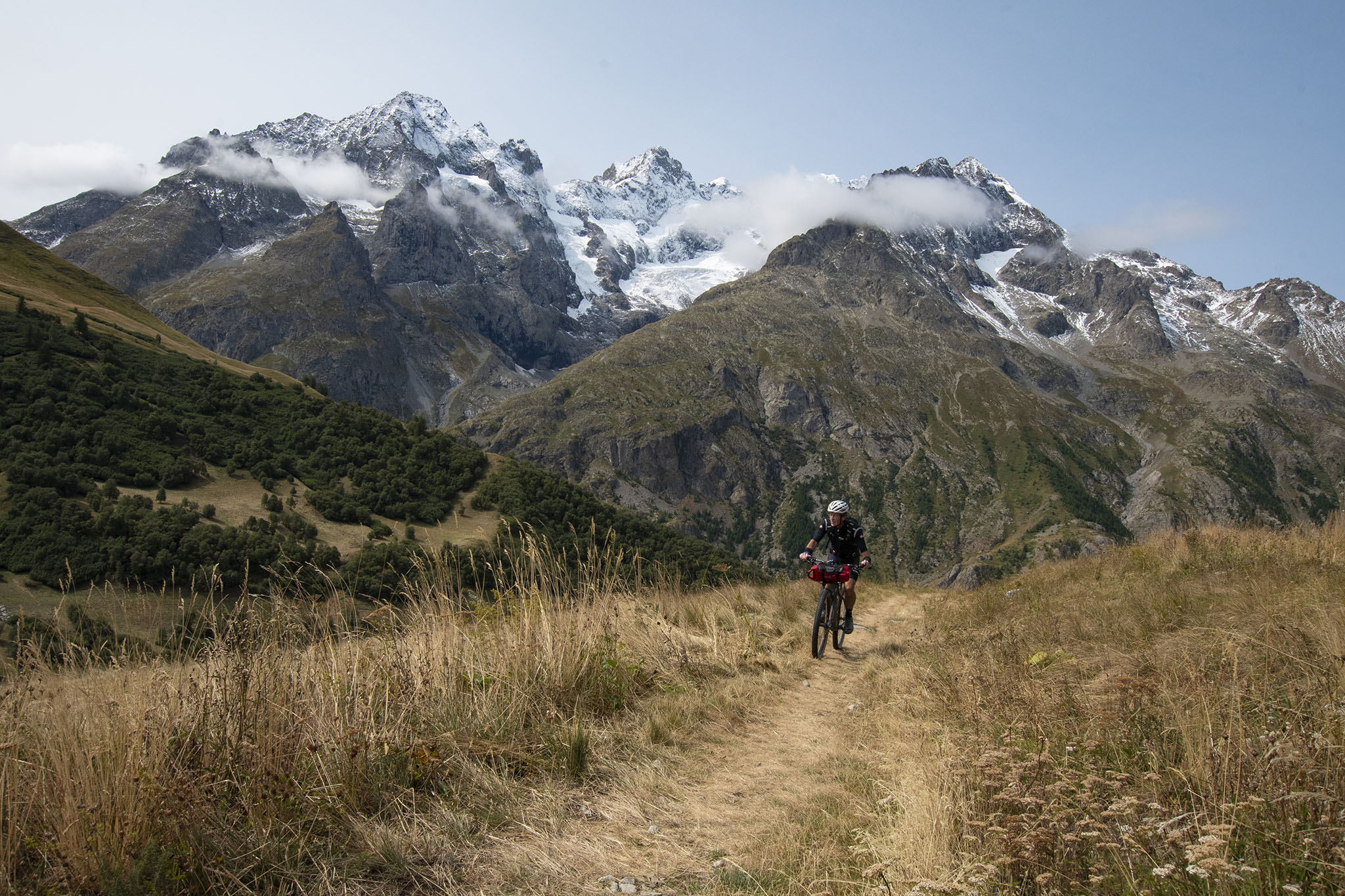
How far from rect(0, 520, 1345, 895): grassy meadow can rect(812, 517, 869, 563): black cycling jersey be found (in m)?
3.67

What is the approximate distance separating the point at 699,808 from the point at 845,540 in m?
7.25

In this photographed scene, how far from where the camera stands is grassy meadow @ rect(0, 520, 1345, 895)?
3281 millimetres

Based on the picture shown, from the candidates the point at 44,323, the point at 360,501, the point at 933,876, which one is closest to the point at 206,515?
the point at 360,501

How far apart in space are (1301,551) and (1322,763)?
9731 mm

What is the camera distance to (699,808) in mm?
5078

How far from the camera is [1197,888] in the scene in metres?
2.84

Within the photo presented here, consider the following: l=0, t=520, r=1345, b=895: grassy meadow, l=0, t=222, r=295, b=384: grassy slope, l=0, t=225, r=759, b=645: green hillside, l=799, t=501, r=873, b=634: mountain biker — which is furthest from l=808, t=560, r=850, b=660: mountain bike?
l=0, t=222, r=295, b=384: grassy slope

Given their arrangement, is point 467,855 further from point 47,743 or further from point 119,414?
point 119,414

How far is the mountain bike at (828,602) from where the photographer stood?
1101 cm

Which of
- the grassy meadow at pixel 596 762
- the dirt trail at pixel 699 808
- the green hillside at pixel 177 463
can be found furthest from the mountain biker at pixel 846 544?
the grassy meadow at pixel 596 762

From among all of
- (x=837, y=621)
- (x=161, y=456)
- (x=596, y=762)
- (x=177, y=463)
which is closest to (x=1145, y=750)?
(x=596, y=762)

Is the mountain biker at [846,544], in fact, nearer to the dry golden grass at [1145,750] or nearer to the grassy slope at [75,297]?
the dry golden grass at [1145,750]

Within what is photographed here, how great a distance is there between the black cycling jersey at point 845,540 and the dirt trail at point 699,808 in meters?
3.61

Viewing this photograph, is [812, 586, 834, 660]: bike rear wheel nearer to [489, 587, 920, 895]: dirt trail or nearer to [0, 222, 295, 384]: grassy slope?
[489, 587, 920, 895]: dirt trail
